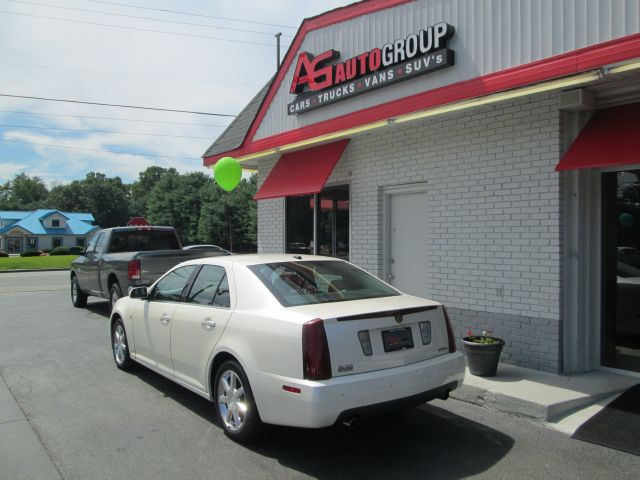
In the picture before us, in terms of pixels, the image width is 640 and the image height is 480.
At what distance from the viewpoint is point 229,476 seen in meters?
3.72

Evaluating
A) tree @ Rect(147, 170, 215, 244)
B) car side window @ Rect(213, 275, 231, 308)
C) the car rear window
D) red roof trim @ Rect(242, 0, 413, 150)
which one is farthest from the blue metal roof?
car side window @ Rect(213, 275, 231, 308)

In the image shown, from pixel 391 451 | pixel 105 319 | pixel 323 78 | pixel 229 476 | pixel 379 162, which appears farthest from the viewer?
pixel 105 319

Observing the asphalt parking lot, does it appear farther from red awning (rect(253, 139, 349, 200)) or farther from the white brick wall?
red awning (rect(253, 139, 349, 200))

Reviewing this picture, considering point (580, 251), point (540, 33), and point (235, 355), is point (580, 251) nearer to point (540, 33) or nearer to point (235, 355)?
point (540, 33)

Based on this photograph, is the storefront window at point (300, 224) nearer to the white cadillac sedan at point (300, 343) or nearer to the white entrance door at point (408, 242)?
the white entrance door at point (408, 242)

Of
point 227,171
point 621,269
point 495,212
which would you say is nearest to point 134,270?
point 227,171

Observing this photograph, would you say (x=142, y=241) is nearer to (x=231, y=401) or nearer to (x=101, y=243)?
(x=101, y=243)

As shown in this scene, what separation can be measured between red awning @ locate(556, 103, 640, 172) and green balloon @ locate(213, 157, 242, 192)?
6795 mm

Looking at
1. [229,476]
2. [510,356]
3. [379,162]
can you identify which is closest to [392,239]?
[379,162]

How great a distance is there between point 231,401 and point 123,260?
6.62 metres

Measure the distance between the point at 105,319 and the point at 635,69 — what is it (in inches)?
402

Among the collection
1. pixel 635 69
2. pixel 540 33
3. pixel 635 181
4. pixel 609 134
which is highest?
pixel 540 33

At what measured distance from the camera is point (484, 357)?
19.1 ft

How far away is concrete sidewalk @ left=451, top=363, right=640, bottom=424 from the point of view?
490 centimetres
